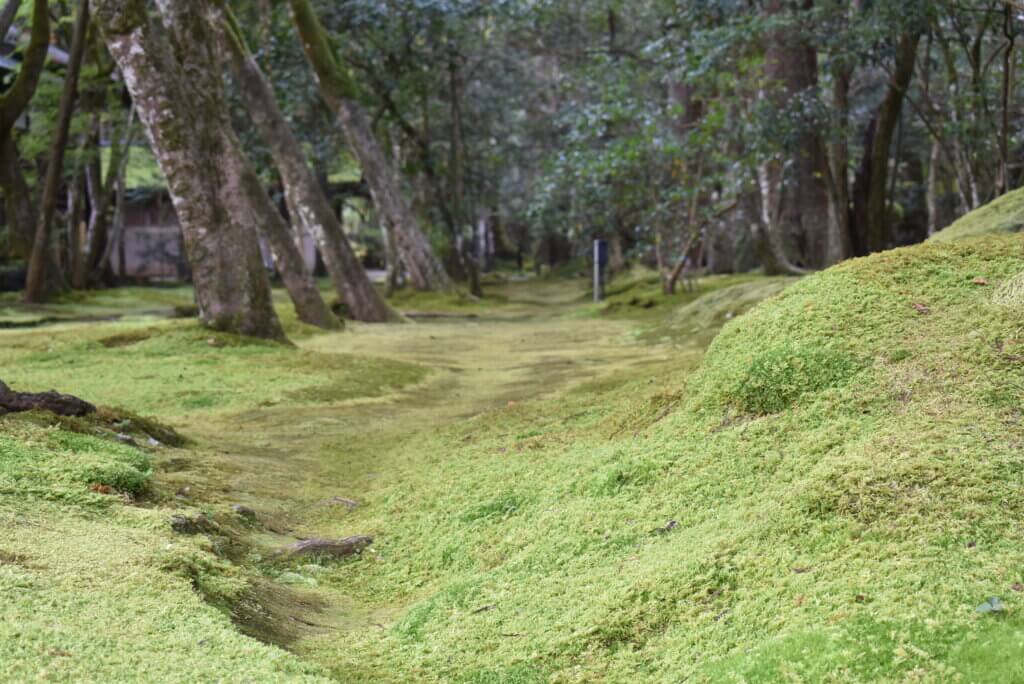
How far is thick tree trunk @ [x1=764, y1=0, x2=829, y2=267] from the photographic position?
17.0 m

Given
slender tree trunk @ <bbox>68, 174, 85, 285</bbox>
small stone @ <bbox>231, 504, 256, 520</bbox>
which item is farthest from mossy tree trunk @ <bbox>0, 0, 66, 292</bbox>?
small stone @ <bbox>231, 504, 256, 520</bbox>

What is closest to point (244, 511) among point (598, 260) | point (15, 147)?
point (15, 147)

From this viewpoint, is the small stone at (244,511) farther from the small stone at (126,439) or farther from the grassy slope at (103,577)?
the small stone at (126,439)

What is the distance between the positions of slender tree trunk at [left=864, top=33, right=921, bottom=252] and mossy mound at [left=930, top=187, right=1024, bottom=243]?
6021 mm

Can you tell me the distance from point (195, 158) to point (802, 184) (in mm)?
11401

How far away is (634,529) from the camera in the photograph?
12.2ft

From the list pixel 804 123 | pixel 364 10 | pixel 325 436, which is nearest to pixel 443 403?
pixel 325 436

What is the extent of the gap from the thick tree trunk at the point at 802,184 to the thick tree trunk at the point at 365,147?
306 inches

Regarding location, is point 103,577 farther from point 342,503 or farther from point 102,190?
point 102,190

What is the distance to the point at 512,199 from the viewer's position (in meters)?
45.3

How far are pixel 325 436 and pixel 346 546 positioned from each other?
115 inches

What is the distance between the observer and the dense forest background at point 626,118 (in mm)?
14242

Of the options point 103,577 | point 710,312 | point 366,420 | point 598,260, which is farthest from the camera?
point 598,260

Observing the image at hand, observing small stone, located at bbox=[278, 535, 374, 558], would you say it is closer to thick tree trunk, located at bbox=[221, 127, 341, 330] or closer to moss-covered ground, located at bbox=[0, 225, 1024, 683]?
moss-covered ground, located at bbox=[0, 225, 1024, 683]
